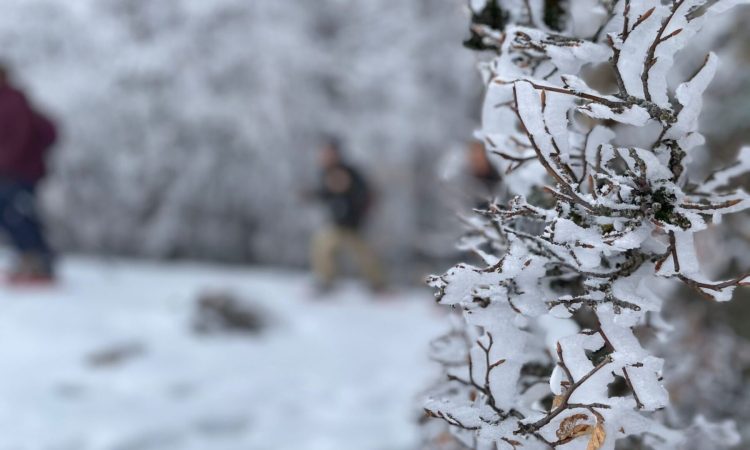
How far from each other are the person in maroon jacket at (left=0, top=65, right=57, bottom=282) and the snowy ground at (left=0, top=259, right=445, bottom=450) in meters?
0.28

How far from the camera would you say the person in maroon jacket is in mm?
Answer: 4586

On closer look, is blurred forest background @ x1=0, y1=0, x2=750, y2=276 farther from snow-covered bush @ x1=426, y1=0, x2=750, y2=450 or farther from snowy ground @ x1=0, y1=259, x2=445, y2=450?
snow-covered bush @ x1=426, y1=0, x2=750, y2=450

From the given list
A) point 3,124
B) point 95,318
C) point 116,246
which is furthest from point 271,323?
point 116,246

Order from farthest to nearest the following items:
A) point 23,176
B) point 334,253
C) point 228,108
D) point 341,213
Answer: point 228,108 → point 334,253 → point 341,213 → point 23,176

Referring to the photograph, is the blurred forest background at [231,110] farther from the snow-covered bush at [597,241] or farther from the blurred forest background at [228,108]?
the snow-covered bush at [597,241]

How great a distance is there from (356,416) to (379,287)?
99.5 inches

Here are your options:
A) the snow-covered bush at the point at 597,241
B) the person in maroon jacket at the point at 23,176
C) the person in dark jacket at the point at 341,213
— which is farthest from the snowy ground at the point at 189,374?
the snow-covered bush at the point at 597,241

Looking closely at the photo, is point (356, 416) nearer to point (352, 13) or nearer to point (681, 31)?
point (681, 31)

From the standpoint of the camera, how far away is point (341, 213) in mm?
6047

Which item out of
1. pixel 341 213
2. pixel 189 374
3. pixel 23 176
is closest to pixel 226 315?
pixel 189 374

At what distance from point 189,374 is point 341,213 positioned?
2.30 meters

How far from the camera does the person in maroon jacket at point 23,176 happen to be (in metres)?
4.59

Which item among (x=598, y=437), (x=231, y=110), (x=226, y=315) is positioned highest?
(x=231, y=110)

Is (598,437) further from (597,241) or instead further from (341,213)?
(341,213)
